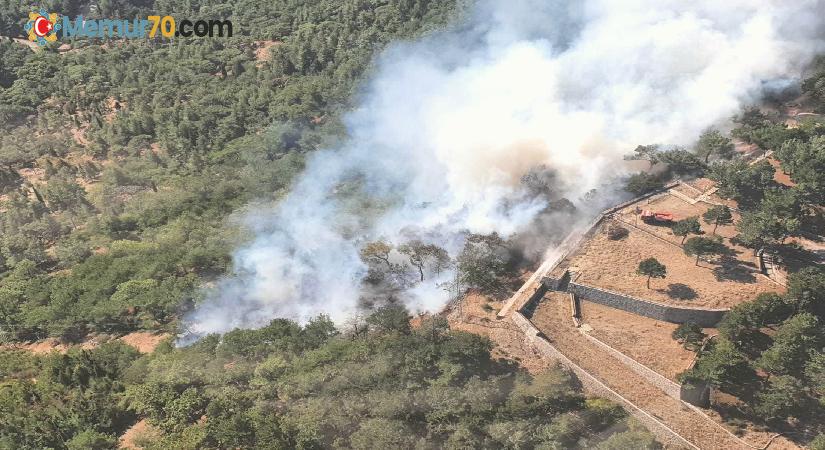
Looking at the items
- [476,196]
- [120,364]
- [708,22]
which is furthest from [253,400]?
[708,22]

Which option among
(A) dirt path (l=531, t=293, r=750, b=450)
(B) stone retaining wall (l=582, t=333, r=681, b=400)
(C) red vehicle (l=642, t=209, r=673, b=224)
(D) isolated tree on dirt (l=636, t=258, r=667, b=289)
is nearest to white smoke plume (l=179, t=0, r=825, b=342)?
(C) red vehicle (l=642, t=209, r=673, b=224)

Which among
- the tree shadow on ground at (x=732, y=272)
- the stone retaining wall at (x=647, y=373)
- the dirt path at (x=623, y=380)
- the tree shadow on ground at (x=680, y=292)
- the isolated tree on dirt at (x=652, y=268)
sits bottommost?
the dirt path at (x=623, y=380)

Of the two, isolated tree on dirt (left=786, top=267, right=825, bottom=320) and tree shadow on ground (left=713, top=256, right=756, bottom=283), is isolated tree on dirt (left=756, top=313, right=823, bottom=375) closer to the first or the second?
isolated tree on dirt (left=786, top=267, right=825, bottom=320)

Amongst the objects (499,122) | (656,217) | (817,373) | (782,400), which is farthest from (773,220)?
(499,122)

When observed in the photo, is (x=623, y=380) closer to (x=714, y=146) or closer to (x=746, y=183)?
(x=746, y=183)

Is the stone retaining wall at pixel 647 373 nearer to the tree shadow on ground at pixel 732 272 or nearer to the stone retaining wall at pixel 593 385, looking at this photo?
the stone retaining wall at pixel 593 385

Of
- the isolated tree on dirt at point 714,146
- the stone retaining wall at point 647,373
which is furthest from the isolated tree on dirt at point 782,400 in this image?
the isolated tree on dirt at point 714,146
